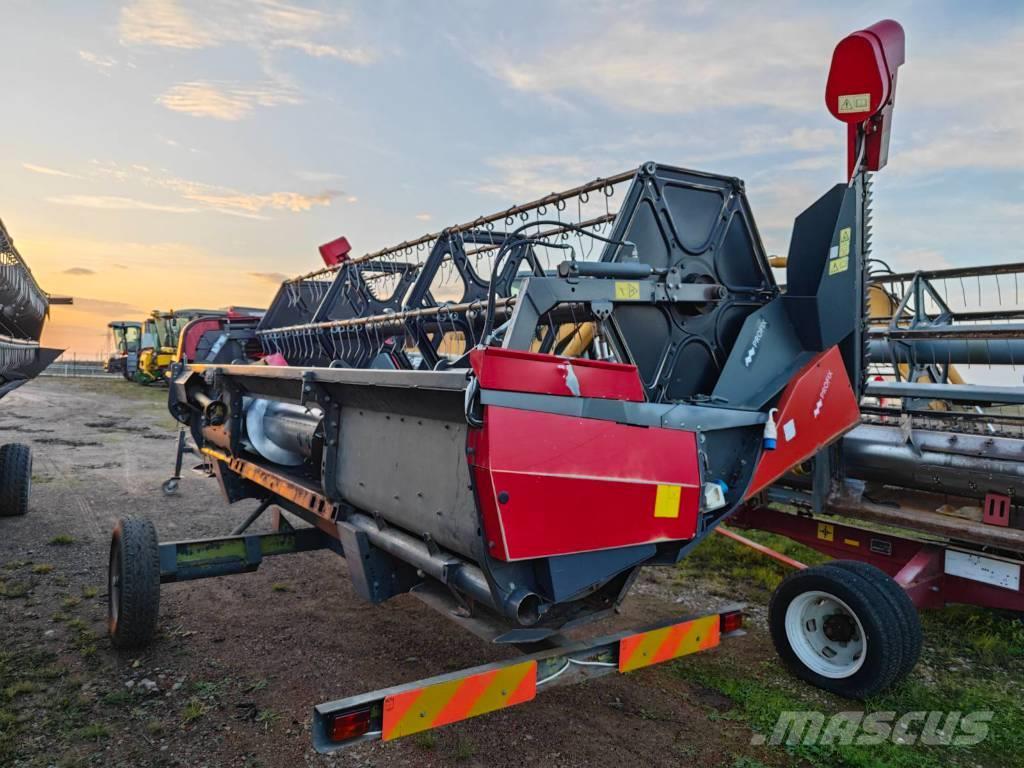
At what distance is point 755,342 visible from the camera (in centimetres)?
369

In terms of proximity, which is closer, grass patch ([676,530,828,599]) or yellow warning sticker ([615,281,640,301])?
yellow warning sticker ([615,281,640,301])

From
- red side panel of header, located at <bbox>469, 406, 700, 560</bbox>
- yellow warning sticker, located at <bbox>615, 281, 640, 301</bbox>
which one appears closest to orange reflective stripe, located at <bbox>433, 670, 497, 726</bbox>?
red side panel of header, located at <bbox>469, 406, 700, 560</bbox>

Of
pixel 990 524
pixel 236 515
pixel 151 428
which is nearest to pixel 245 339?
pixel 236 515

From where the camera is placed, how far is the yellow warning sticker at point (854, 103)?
376 cm

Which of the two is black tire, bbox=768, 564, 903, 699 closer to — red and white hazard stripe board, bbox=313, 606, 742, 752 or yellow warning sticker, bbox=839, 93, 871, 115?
red and white hazard stripe board, bbox=313, 606, 742, 752

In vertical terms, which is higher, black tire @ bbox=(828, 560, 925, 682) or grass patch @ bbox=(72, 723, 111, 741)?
black tire @ bbox=(828, 560, 925, 682)

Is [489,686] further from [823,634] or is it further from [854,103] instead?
[854,103]

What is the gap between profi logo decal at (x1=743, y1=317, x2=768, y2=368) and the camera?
365cm

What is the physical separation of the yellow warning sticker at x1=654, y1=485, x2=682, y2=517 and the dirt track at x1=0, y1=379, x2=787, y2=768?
1.08m

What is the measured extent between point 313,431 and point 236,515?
375cm

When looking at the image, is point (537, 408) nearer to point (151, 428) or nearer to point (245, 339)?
point (245, 339)

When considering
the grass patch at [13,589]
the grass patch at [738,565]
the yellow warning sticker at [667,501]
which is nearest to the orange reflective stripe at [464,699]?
the yellow warning sticker at [667,501]

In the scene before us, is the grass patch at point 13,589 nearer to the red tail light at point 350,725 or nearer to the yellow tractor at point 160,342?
the red tail light at point 350,725

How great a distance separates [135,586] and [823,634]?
12.0 ft
